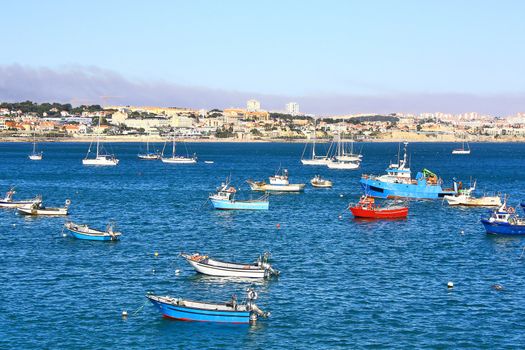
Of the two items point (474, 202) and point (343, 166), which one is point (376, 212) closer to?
point (474, 202)

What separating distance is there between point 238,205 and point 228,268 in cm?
3279

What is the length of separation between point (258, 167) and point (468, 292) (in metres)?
114

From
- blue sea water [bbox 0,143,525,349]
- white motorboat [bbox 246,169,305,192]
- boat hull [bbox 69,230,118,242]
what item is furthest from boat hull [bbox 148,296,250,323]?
white motorboat [bbox 246,169,305,192]

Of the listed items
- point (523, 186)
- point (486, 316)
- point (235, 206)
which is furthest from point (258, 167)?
point (486, 316)

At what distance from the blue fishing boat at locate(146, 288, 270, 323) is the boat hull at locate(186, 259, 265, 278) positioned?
7178 mm

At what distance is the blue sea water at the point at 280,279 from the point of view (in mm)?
34938

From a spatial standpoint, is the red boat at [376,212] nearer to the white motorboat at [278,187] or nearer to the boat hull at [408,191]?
the boat hull at [408,191]

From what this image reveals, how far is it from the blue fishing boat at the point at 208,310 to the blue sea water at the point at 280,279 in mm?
394

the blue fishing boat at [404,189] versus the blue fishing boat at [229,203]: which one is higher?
the blue fishing boat at [404,189]

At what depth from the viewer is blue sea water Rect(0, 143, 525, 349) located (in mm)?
34938

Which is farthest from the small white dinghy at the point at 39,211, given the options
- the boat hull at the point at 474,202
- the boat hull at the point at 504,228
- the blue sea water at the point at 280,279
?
the boat hull at the point at 474,202

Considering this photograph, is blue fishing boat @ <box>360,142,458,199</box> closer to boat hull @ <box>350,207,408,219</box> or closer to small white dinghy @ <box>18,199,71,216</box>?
boat hull @ <box>350,207,408,219</box>

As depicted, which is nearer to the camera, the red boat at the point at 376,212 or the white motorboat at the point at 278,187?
the red boat at the point at 376,212

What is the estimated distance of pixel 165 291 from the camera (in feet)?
136
